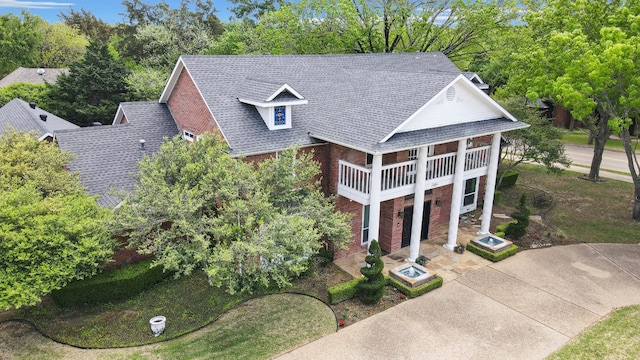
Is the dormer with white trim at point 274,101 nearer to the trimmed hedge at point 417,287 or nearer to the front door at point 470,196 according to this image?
the trimmed hedge at point 417,287

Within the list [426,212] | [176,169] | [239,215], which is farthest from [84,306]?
[426,212]

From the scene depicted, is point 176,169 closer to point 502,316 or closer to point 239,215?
point 239,215

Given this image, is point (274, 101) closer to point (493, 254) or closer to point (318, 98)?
point (318, 98)

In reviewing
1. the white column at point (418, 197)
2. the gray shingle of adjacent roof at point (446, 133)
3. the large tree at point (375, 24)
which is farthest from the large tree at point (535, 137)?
the large tree at point (375, 24)

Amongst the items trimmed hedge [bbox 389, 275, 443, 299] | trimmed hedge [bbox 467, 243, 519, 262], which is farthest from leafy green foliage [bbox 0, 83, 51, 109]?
trimmed hedge [bbox 467, 243, 519, 262]

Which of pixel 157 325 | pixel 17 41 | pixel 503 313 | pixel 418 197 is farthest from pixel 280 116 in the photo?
pixel 17 41
